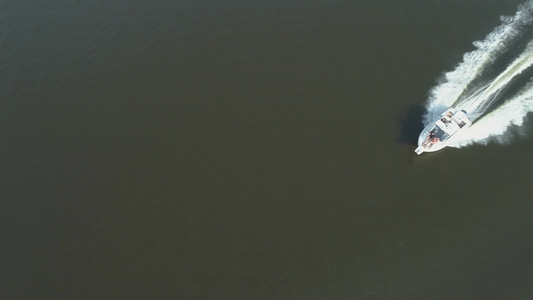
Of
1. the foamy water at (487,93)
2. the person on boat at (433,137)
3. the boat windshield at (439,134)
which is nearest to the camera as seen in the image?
the person on boat at (433,137)

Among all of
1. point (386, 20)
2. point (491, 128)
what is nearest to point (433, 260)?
point (491, 128)

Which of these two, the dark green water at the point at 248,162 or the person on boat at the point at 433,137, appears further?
the person on boat at the point at 433,137

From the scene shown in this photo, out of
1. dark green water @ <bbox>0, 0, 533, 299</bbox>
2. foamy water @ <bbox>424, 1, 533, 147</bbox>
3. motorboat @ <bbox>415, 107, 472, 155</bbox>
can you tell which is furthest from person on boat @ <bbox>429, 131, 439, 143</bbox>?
foamy water @ <bbox>424, 1, 533, 147</bbox>

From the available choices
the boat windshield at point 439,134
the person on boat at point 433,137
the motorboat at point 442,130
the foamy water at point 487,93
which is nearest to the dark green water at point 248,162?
the motorboat at point 442,130

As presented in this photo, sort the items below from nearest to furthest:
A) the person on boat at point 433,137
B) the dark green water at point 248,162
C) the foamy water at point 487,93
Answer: the dark green water at point 248,162, the person on boat at point 433,137, the foamy water at point 487,93

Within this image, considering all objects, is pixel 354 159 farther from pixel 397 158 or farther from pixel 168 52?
pixel 168 52

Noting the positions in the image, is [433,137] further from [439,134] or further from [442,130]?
[442,130]

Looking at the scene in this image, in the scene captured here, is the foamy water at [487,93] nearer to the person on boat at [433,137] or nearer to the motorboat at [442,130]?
the motorboat at [442,130]

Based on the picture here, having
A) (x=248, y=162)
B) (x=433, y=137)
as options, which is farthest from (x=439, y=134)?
(x=248, y=162)
